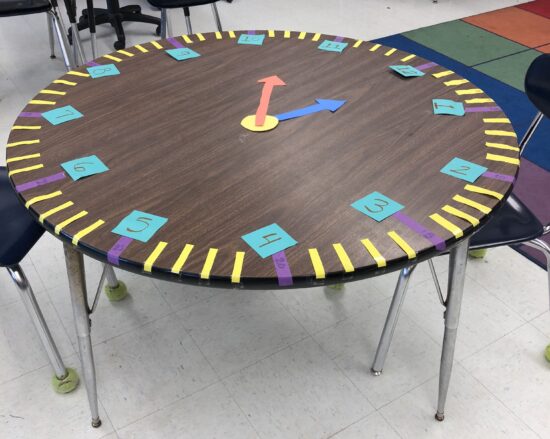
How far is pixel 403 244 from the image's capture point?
91 cm

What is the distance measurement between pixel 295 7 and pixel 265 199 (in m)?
3.47

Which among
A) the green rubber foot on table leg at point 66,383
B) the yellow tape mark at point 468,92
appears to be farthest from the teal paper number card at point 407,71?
the green rubber foot on table leg at point 66,383

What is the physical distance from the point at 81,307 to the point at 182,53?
2.60 feet

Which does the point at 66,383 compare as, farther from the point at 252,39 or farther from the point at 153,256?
the point at 252,39

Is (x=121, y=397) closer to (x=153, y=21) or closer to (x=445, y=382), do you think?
(x=445, y=382)

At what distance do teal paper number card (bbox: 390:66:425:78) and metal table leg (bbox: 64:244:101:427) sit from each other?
954mm

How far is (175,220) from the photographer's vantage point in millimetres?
948

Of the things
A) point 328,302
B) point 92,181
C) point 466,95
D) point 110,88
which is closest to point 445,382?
point 328,302

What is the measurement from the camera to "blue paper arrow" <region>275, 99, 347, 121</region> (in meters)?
1.27

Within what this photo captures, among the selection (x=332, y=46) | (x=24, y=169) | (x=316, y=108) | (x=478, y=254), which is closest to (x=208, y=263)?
(x=24, y=169)

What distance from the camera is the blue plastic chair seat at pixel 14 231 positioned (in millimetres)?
1254

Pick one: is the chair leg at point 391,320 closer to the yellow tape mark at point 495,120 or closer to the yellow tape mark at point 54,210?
the yellow tape mark at point 495,120

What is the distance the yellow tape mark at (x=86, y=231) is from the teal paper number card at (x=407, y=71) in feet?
3.01

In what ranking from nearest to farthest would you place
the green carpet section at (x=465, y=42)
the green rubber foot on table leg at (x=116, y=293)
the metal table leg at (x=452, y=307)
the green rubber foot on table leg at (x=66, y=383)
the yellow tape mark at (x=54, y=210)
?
the yellow tape mark at (x=54, y=210), the metal table leg at (x=452, y=307), the green rubber foot on table leg at (x=66, y=383), the green rubber foot on table leg at (x=116, y=293), the green carpet section at (x=465, y=42)
